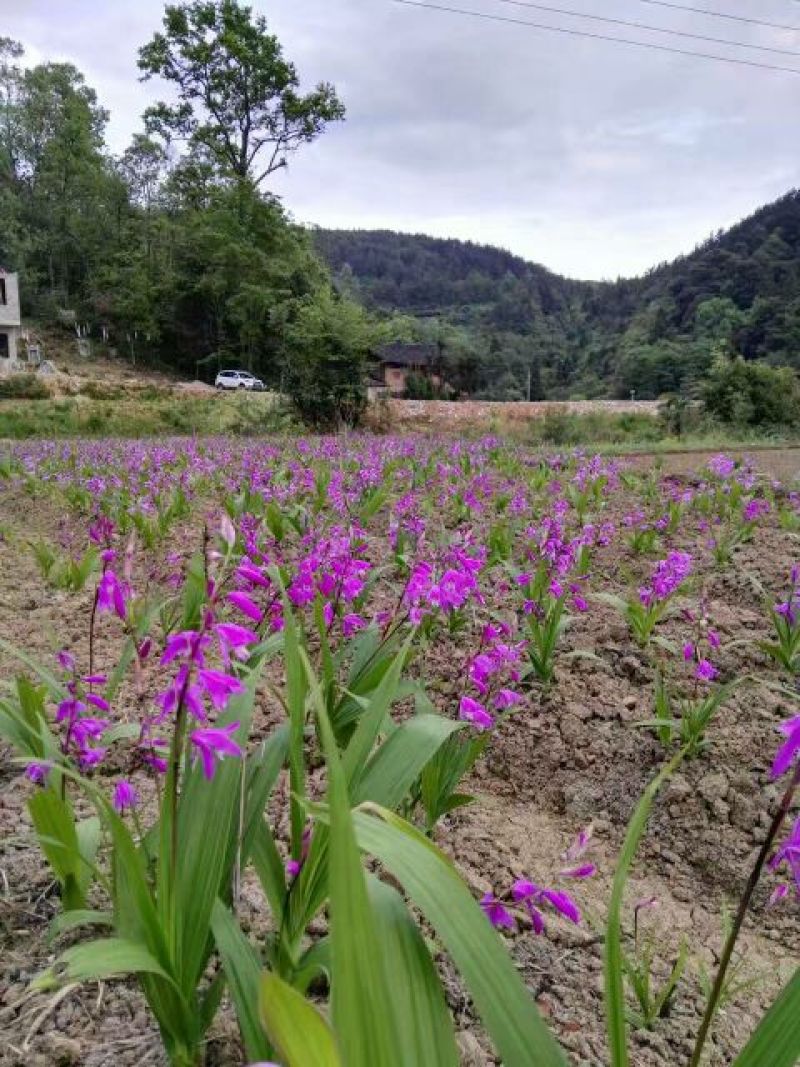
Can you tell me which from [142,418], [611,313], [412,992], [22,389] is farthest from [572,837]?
[611,313]

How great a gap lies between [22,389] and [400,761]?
28.6 metres

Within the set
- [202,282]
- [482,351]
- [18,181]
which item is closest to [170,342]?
[202,282]

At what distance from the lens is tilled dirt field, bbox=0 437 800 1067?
4.04ft

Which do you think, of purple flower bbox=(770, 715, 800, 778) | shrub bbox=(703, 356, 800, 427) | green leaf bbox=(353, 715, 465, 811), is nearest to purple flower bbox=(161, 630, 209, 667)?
green leaf bbox=(353, 715, 465, 811)

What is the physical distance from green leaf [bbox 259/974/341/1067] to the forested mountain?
Answer: 24051mm

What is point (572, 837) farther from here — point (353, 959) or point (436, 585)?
point (353, 959)

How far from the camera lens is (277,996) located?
25.6 inches

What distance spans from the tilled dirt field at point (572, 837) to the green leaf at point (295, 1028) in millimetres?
483

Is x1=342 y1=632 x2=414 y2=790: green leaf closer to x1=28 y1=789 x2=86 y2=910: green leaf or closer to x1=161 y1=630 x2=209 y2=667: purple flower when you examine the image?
x1=161 y1=630 x2=209 y2=667: purple flower

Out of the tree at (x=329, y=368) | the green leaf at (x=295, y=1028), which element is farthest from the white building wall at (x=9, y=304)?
the green leaf at (x=295, y=1028)

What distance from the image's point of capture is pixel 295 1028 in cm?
67

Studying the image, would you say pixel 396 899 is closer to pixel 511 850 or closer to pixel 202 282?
pixel 511 850

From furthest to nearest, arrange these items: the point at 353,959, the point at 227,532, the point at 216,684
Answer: the point at 227,532 → the point at 216,684 → the point at 353,959

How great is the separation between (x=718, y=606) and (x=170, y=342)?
44.7 metres
